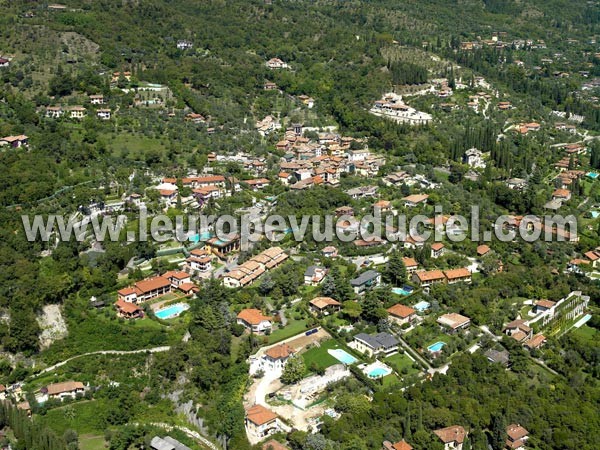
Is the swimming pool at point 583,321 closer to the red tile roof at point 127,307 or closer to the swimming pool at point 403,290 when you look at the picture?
the swimming pool at point 403,290

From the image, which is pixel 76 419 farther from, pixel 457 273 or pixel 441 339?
pixel 457 273

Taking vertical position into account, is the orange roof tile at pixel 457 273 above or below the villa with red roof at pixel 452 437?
below

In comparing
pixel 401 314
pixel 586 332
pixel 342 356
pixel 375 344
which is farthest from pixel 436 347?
pixel 586 332

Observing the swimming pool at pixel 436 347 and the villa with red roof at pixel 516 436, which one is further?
the swimming pool at pixel 436 347

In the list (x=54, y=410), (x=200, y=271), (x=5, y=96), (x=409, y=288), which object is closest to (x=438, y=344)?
(x=409, y=288)

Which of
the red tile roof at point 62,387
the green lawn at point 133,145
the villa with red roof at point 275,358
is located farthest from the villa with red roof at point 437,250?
the green lawn at point 133,145

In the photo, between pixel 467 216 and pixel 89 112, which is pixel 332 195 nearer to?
pixel 467 216

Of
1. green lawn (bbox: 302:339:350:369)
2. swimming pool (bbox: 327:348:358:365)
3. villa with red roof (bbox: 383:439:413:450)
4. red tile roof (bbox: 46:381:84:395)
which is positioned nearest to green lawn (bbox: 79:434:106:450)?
red tile roof (bbox: 46:381:84:395)
